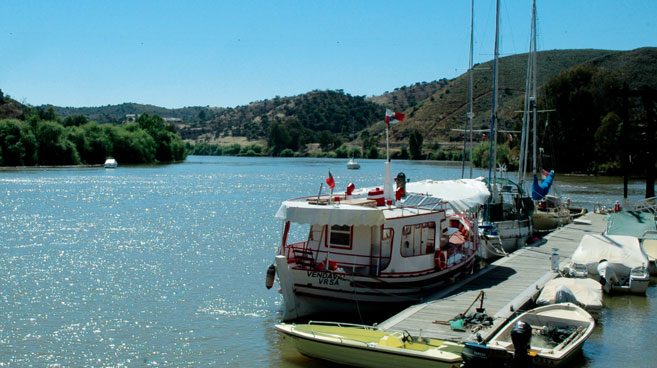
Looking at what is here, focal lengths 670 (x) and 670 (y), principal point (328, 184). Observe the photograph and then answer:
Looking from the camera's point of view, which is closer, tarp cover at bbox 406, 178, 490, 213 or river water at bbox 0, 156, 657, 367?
river water at bbox 0, 156, 657, 367

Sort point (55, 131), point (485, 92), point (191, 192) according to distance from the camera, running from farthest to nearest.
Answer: point (485, 92) < point (55, 131) < point (191, 192)

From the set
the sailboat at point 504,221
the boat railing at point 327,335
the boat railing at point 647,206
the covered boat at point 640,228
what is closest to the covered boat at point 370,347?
the boat railing at point 327,335

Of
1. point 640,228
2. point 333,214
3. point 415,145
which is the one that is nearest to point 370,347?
point 333,214

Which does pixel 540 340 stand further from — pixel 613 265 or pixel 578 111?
pixel 578 111

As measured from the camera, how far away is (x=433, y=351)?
1427 cm

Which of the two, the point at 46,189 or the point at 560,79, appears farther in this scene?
the point at 560,79

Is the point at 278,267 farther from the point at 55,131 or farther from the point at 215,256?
the point at 55,131

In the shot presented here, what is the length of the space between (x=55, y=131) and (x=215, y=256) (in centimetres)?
10654

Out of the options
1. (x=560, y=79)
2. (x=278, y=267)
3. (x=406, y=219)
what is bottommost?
(x=278, y=267)

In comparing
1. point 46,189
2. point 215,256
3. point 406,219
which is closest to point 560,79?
point 46,189

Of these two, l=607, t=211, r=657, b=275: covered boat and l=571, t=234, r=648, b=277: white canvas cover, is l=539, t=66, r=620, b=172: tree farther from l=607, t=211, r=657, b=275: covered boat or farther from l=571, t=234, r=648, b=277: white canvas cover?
l=571, t=234, r=648, b=277: white canvas cover

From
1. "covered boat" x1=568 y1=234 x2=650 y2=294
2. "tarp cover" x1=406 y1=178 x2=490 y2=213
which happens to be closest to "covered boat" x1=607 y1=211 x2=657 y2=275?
"covered boat" x1=568 y1=234 x2=650 y2=294

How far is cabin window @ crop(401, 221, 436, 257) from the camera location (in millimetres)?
20078

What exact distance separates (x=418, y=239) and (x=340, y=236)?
2.53 metres
